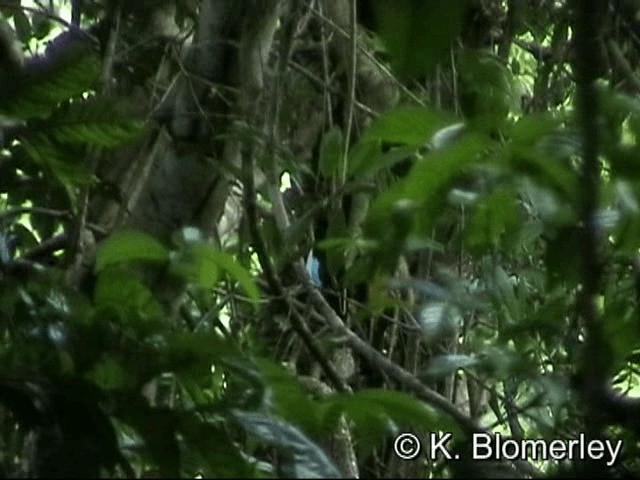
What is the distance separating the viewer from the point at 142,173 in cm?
152

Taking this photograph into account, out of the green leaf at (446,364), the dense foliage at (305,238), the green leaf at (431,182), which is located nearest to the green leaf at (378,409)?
the dense foliage at (305,238)

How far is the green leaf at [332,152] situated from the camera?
1404 millimetres

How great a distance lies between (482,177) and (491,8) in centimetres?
116

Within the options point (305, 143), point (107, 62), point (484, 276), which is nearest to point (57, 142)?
point (107, 62)

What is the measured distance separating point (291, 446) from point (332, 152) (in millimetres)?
702

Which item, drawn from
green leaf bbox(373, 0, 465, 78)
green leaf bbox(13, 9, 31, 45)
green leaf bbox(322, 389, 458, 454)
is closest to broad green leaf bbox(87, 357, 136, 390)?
green leaf bbox(322, 389, 458, 454)

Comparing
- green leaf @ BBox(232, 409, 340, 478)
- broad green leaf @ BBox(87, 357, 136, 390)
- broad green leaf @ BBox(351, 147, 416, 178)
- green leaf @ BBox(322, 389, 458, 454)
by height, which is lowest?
green leaf @ BBox(322, 389, 458, 454)

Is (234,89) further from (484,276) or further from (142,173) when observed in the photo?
(484,276)

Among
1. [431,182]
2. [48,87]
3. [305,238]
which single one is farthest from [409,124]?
[305,238]

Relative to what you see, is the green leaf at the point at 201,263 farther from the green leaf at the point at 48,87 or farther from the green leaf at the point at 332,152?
the green leaf at the point at 332,152

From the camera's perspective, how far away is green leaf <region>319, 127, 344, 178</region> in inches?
55.3

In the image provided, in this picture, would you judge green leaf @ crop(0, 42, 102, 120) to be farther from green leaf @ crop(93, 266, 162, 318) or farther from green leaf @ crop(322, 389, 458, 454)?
green leaf @ crop(322, 389, 458, 454)

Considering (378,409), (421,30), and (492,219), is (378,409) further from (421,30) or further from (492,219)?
(421,30)

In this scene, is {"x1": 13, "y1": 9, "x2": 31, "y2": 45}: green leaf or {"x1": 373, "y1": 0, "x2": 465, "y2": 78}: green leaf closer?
{"x1": 373, "y1": 0, "x2": 465, "y2": 78}: green leaf
